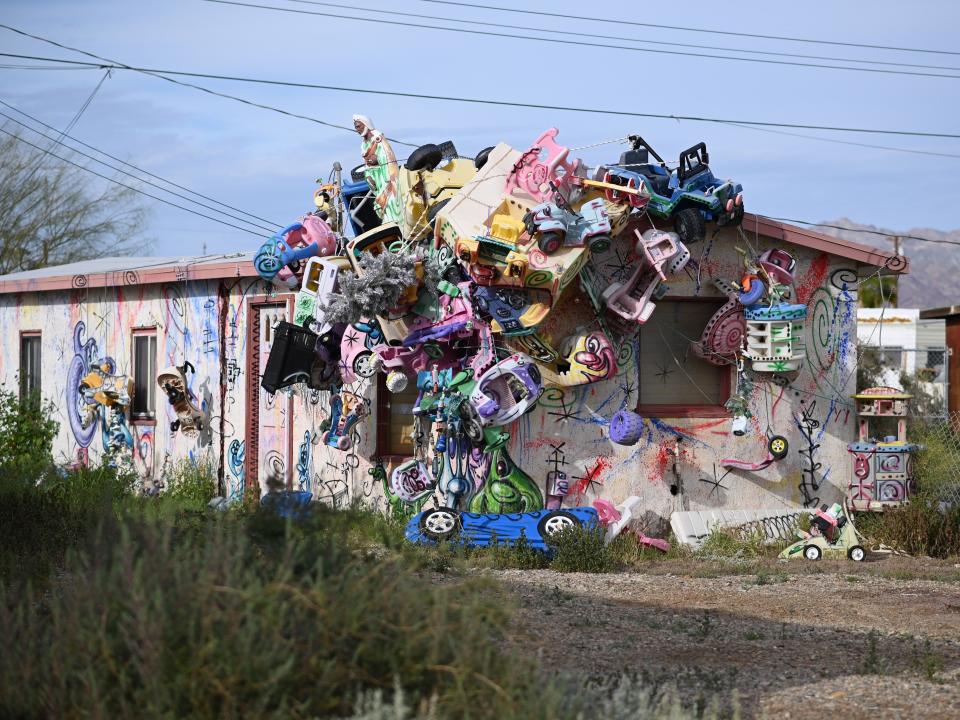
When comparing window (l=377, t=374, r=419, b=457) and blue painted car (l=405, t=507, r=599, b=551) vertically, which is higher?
window (l=377, t=374, r=419, b=457)

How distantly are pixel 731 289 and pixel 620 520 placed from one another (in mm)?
2815

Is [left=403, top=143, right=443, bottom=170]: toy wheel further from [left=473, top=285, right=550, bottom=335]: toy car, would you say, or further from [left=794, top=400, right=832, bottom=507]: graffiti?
[left=794, top=400, right=832, bottom=507]: graffiti

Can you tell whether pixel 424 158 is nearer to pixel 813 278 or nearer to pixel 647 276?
pixel 647 276

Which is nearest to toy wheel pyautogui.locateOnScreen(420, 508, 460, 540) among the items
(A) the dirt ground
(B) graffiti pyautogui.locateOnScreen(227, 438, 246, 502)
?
(A) the dirt ground

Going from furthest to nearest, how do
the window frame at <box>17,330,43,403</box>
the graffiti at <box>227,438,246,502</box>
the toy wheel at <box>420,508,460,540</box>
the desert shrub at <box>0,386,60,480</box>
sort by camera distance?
the window frame at <box>17,330,43,403</box> < the desert shrub at <box>0,386,60,480</box> < the graffiti at <box>227,438,246,502</box> < the toy wheel at <box>420,508,460,540</box>

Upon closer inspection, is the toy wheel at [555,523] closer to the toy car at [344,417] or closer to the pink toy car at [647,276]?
the pink toy car at [647,276]

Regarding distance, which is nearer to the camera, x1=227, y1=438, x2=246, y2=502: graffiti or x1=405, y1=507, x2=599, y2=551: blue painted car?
x1=405, y1=507, x2=599, y2=551: blue painted car

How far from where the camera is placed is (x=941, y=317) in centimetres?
1916

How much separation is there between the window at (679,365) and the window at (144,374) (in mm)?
7196

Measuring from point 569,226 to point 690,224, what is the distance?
1.55 m

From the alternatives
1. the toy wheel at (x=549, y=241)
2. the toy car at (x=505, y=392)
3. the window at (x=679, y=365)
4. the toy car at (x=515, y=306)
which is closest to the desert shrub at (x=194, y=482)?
the toy car at (x=505, y=392)

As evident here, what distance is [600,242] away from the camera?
40.4 feet

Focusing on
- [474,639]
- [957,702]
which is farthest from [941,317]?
[474,639]

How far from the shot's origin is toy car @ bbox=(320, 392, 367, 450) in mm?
13438
